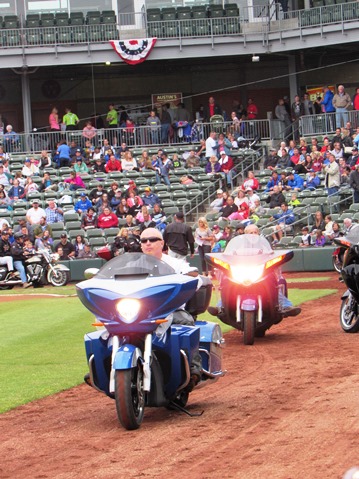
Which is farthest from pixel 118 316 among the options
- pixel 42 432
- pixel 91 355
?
pixel 42 432

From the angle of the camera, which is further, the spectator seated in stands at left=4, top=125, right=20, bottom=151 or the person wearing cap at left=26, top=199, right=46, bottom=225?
the spectator seated in stands at left=4, top=125, right=20, bottom=151

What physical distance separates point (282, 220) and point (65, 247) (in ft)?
20.7

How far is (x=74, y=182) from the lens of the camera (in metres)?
34.3

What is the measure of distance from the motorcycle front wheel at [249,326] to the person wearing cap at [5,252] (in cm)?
1633

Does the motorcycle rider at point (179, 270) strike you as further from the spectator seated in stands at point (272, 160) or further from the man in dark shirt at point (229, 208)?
the spectator seated in stands at point (272, 160)

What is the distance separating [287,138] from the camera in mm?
38062

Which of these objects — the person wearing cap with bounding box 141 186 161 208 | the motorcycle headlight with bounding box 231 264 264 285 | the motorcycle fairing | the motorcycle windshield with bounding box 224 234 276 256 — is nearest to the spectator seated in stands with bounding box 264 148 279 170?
the person wearing cap with bounding box 141 186 161 208

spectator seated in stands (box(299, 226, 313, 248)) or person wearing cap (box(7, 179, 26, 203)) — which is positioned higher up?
person wearing cap (box(7, 179, 26, 203))

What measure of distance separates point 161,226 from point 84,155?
6.97 m

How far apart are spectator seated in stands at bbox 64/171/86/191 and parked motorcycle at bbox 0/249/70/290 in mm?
5070

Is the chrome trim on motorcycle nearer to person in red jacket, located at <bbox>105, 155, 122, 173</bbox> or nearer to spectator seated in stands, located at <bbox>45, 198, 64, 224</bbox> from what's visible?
spectator seated in stands, located at <bbox>45, 198, 64, 224</bbox>

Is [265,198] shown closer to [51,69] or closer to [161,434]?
[51,69]

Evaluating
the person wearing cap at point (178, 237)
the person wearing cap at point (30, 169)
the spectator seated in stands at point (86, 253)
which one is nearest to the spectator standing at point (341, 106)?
the spectator seated in stands at point (86, 253)

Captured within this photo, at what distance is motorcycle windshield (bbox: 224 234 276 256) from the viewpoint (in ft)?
47.5
